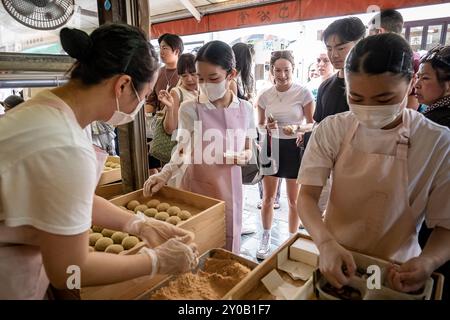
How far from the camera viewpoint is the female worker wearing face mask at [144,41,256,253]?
172 centimetres

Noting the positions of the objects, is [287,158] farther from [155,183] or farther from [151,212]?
[151,212]

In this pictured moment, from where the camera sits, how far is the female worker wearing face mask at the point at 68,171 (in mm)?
709

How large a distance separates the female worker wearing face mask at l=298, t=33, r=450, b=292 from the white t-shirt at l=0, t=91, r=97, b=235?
0.74m

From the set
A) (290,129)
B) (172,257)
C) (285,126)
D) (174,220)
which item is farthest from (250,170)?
(172,257)

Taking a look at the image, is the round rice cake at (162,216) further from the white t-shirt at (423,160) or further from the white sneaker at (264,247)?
the white sneaker at (264,247)

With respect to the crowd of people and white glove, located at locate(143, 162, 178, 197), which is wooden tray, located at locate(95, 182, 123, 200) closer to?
white glove, located at locate(143, 162, 178, 197)

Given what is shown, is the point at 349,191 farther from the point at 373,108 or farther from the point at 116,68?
the point at 116,68

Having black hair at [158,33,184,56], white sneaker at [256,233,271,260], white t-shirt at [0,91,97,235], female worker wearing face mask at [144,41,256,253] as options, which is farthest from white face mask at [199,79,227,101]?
white sneaker at [256,233,271,260]

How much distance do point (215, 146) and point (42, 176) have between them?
1.17 m

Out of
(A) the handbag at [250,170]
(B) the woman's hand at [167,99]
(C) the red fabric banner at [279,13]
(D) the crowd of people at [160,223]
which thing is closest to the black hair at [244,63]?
(B) the woman's hand at [167,99]

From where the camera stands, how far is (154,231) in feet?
3.81

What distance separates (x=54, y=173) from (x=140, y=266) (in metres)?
0.38

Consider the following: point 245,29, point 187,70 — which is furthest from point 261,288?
point 245,29

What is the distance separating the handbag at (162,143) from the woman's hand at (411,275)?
5.92ft
